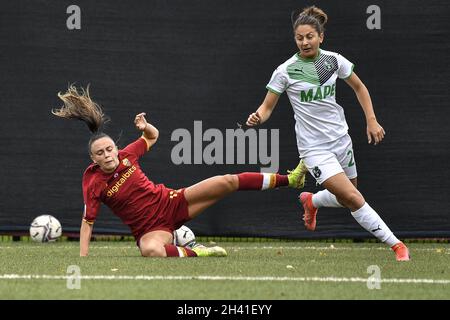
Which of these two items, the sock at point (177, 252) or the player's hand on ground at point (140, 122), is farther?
the player's hand on ground at point (140, 122)

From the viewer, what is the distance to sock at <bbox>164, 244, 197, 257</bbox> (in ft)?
26.7

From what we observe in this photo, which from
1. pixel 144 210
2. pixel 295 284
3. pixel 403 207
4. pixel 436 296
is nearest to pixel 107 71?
pixel 144 210

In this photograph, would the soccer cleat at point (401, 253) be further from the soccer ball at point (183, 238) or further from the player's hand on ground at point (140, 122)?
the player's hand on ground at point (140, 122)

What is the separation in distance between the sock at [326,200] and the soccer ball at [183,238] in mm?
1086

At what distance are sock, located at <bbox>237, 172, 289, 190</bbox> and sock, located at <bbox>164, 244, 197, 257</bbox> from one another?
0.70 m

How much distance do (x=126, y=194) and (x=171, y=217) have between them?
407 mm

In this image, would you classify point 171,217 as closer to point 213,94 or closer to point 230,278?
point 230,278

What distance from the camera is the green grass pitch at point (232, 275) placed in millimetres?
5781

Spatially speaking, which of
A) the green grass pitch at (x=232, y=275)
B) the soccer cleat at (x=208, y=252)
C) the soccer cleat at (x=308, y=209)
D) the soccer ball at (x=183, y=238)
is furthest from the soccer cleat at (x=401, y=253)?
the soccer ball at (x=183, y=238)

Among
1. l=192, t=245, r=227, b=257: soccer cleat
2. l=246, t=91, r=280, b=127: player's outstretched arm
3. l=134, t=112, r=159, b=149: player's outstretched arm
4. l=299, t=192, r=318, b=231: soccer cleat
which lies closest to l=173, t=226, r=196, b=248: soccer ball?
l=192, t=245, r=227, b=257: soccer cleat

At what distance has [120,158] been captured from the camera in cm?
848

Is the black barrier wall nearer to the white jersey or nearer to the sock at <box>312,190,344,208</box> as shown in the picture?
the sock at <box>312,190,344,208</box>
